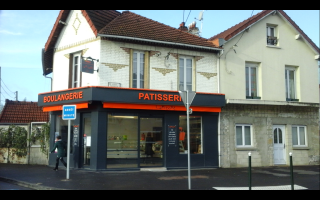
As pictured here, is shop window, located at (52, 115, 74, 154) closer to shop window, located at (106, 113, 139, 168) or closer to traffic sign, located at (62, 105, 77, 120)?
shop window, located at (106, 113, 139, 168)

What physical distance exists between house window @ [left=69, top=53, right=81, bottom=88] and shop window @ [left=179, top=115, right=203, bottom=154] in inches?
206

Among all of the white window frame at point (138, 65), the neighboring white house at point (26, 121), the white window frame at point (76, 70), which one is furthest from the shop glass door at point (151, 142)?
the neighboring white house at point (26, 121)

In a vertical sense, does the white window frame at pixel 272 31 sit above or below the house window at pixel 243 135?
above

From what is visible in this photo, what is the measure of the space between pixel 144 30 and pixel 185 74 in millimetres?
2891

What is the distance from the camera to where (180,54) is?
16.6 m

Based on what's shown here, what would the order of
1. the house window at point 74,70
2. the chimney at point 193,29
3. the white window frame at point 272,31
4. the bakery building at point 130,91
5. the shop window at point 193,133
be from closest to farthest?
1. the bakery building at point 130,91
2. the house window at point 74,70
3. the shop window at point 193,133
4. the white window frame at point 272,31
5. the chimney at point 193,29

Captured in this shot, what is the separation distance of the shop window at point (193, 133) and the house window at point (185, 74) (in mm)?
1490

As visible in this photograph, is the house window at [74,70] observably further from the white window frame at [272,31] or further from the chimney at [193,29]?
the white window frame at [272,31]

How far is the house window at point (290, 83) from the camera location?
19.0 metres

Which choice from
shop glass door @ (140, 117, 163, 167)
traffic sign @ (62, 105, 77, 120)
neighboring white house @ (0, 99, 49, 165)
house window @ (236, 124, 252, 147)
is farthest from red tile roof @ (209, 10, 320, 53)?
neighboring white house @ (0, 99, 49, 165)

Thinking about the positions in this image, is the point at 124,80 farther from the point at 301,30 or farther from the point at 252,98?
the point at 301,30

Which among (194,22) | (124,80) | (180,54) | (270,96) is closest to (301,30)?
(270,96)

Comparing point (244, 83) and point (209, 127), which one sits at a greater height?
point (244, 83)

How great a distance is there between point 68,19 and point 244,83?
946 centimetres
